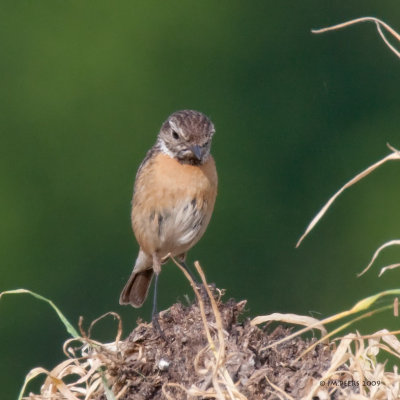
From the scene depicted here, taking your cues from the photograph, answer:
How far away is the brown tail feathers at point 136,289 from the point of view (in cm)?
671

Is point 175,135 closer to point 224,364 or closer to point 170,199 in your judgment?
point 170,199

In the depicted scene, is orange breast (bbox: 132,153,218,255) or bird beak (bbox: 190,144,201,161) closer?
bird beak (bbox: 190,144,201,161)

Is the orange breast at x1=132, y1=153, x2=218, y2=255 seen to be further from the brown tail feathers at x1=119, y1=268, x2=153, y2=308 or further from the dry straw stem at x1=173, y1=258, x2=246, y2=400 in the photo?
the dry straw stem at x1=173, y1=258, x2=246, y2=400

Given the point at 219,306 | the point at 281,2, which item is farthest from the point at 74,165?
the point at 219,306

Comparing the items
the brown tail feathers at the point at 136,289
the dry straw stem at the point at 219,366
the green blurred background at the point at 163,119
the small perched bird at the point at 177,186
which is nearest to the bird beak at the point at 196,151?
the small perched bird at the point at 177,186

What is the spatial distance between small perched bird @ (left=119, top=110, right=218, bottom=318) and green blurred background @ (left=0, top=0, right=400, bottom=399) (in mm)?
6848

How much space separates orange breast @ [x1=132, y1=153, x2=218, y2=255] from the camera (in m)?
5.88

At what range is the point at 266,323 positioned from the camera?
3287mm

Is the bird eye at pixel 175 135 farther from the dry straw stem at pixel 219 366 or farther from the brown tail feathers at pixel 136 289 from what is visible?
the dry straw stem at pixel 219 366

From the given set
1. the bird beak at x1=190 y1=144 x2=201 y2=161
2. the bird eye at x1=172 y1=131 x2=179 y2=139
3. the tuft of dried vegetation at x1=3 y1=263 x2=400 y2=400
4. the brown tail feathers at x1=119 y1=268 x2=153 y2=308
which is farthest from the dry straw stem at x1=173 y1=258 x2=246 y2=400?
the brown tail feathers at x1=119 y1=268 x2=153 y2=308

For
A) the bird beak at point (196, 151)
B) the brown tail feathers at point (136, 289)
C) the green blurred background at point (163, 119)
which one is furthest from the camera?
the green blurred background at point (163, 119)

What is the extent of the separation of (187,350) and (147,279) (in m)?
3.61

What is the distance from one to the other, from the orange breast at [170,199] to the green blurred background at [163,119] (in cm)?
685

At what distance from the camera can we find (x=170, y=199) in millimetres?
5934
